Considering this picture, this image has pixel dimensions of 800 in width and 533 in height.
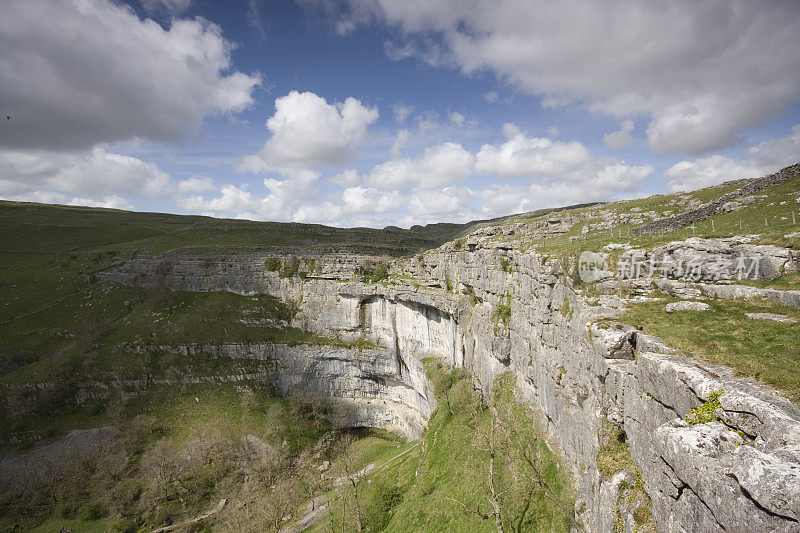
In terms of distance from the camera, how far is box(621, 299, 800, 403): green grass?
292 inches

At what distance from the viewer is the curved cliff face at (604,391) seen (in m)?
5.41

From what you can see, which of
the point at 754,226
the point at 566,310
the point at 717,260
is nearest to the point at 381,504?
the point at 566,310

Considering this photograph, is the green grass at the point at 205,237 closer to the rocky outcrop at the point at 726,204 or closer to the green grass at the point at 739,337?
the rocky outcrop at the point at 726,204

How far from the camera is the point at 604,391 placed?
11.2 metres

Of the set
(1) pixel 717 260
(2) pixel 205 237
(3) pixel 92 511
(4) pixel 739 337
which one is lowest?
(3) pixel 92 511

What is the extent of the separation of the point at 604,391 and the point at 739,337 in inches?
154

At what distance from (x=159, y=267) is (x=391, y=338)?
4148 cm

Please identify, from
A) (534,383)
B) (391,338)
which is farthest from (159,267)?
(534,383)

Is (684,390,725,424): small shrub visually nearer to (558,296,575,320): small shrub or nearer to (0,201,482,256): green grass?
(558,296,575,320): small shrub

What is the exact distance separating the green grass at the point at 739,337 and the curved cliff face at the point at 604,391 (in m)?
0.59

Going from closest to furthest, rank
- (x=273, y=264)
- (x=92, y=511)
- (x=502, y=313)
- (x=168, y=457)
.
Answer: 1. (x=502, y=313)
2. (x=92, y=511)
3. (x=168, y=457)
4. (x=273, y=264)

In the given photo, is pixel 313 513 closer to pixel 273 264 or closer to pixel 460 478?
pixel 460 478

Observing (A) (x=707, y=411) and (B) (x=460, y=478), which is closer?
(A) (x=707, y=411)

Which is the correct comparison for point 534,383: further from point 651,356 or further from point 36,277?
point 36,277
